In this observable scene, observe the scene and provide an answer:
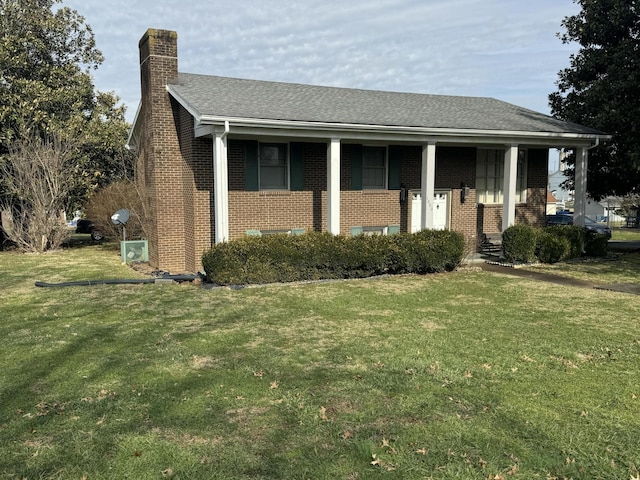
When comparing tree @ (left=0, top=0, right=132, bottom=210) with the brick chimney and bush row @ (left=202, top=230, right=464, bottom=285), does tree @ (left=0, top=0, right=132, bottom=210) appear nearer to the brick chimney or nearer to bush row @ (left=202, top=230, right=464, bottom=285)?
the brick chimney

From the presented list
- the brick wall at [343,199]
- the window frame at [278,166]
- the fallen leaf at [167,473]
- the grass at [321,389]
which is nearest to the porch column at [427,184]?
the brick wall at [343,199]

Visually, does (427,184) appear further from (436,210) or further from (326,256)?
(326,256)

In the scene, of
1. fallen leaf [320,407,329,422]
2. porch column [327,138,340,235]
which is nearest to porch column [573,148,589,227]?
porch column [327,138,340,235]

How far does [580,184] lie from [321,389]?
13.9 m

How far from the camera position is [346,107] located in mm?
14156

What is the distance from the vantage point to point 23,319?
7.85 meters

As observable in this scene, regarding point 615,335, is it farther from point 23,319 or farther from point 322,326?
point 23,319

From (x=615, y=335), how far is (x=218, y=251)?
23.6 ft

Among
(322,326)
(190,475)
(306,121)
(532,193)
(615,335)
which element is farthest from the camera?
(532,193)

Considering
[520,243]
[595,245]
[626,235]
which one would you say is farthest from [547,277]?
[626,235]

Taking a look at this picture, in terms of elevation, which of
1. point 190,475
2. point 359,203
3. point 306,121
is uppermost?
point 306,121

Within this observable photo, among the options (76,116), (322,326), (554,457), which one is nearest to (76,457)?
(554,457)

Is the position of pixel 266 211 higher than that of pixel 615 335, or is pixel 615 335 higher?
pixel 266 211

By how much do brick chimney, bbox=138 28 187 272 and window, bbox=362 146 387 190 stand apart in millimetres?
5370
